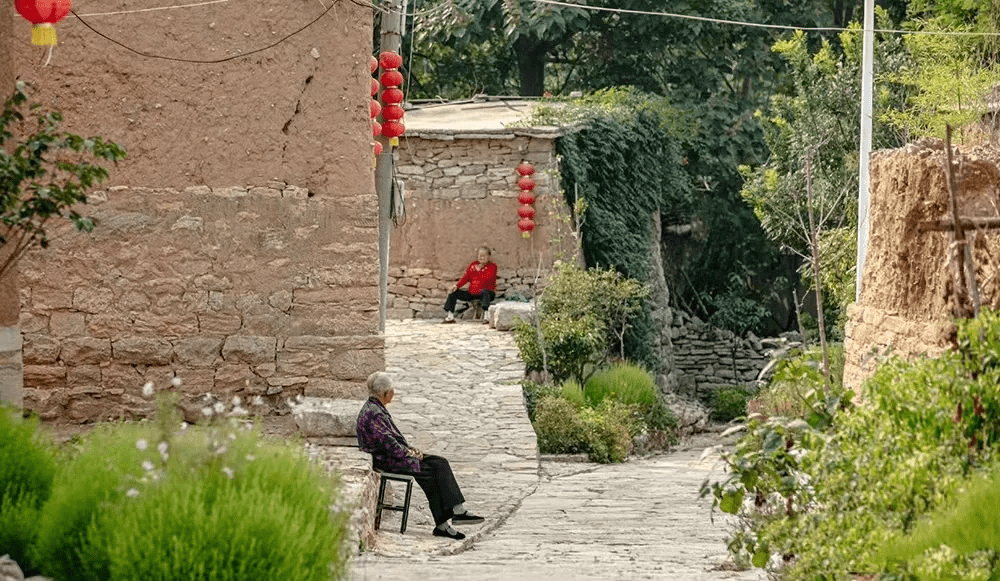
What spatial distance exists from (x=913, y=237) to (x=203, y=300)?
5.33 metres

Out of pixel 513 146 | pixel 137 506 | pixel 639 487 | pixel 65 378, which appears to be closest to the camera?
pixel 137 506

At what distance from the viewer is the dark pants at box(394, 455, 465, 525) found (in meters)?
10.4

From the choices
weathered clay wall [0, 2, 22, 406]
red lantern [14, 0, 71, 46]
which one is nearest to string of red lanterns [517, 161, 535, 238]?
red lantern [14, 0, 71, 46]

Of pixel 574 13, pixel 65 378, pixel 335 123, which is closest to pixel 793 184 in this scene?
pixel 574 13

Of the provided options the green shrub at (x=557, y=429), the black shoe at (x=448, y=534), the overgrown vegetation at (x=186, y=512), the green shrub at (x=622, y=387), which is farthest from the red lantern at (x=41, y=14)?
the green shrub at (x=622, y=387)

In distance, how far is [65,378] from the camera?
Result: 11094 mm

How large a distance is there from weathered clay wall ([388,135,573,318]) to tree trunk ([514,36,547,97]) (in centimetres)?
923

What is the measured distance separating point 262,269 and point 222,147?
97 cm

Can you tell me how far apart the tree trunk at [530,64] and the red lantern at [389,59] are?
634 inches

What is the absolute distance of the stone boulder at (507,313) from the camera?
19969 mm

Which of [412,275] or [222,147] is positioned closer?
[222,147]

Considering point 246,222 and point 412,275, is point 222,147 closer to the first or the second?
point 246,222

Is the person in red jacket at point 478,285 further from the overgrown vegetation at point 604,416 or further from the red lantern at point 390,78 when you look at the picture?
the red lantern at point 390,78

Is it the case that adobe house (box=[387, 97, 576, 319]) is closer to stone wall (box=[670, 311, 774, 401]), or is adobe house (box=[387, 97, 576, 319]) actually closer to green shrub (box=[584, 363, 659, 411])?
green shrub (box=[584, 363, 659, 411])
